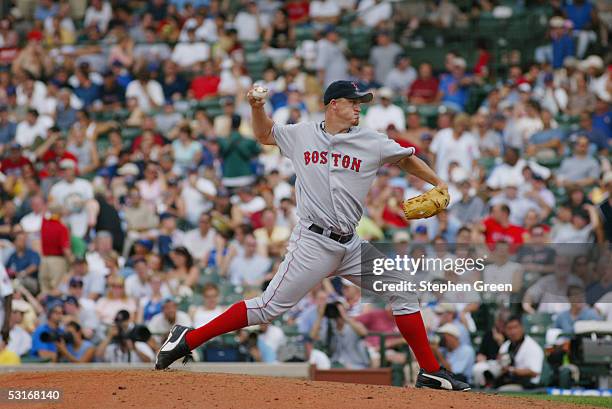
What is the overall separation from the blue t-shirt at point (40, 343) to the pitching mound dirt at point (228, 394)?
4.41 meters

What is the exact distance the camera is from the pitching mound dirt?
641 centimetres

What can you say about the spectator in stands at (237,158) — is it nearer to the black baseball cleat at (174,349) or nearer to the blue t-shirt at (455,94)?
the blue t-shirt at (455,94)

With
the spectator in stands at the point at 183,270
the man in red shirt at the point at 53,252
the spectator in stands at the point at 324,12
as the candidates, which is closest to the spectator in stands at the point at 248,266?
the spectator in stands at the point at 183,270

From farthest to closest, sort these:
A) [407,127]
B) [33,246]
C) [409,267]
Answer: [407,127] → [33,246] → [409,267]

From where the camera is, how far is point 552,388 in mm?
10102

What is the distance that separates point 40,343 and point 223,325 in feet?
16.6

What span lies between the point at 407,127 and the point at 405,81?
4.30 feet

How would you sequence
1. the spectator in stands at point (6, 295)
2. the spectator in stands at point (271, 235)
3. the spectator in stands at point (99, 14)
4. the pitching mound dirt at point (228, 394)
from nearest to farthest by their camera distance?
1. the pitching mound dirt at point (228, 394)
2. the spectator in stands at point (6, 295)
3. the spectator in stands at point (271, 235)
4. the spectator in stands at point (99, 14)

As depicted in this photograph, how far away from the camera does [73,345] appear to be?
1159 cm

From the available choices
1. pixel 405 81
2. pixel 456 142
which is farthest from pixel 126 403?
pixel 405 81

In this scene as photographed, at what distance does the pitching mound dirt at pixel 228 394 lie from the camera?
21.0ft

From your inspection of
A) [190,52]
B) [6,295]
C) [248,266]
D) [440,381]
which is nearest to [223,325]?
[440,381]

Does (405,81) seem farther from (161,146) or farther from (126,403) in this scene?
(126,403)

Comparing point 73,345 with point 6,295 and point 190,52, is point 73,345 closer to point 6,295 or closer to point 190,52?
point 6,295
